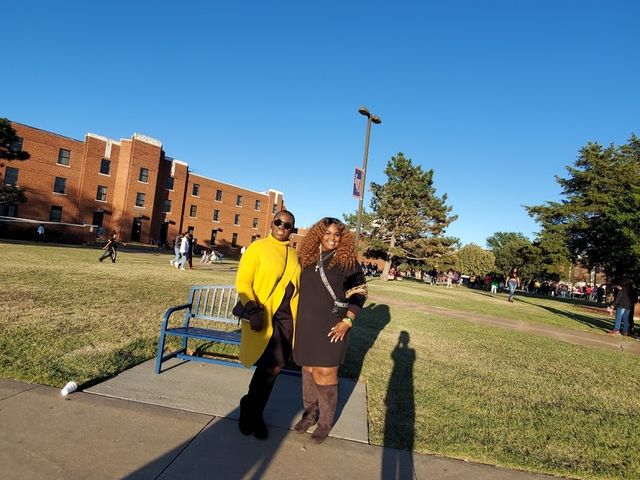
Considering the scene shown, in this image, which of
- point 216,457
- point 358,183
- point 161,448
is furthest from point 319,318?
point 358,183

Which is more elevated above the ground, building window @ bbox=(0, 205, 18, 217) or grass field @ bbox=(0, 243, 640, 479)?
building window @ bbox=(0, 205, 18, 217)

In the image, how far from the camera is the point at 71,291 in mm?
9250

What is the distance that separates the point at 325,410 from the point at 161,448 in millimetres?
1244

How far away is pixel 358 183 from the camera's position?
1312cm

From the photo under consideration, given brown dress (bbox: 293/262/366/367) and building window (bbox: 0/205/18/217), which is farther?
building window (bbox: 0/205/18/217)

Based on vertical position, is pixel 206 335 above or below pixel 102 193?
below

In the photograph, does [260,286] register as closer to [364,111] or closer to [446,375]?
[446,375]

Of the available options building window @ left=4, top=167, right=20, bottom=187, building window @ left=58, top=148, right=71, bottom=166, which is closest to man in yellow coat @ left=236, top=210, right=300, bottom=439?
building window @ left=4, top=167, right=20, bottom=187

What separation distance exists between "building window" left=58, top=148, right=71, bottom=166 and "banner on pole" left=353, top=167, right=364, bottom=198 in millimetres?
37664

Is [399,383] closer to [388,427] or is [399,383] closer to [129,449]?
[388,427]

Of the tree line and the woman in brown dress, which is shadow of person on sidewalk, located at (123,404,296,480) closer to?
the woman in brown dress

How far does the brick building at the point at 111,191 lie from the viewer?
37625mm

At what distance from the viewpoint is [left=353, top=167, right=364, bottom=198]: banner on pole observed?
42.8 feet

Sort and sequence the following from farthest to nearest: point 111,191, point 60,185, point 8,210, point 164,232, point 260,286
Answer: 1. point 164,232
2. point 111,191
3. point 60,185
4. point 8,210
5. point 260,286
